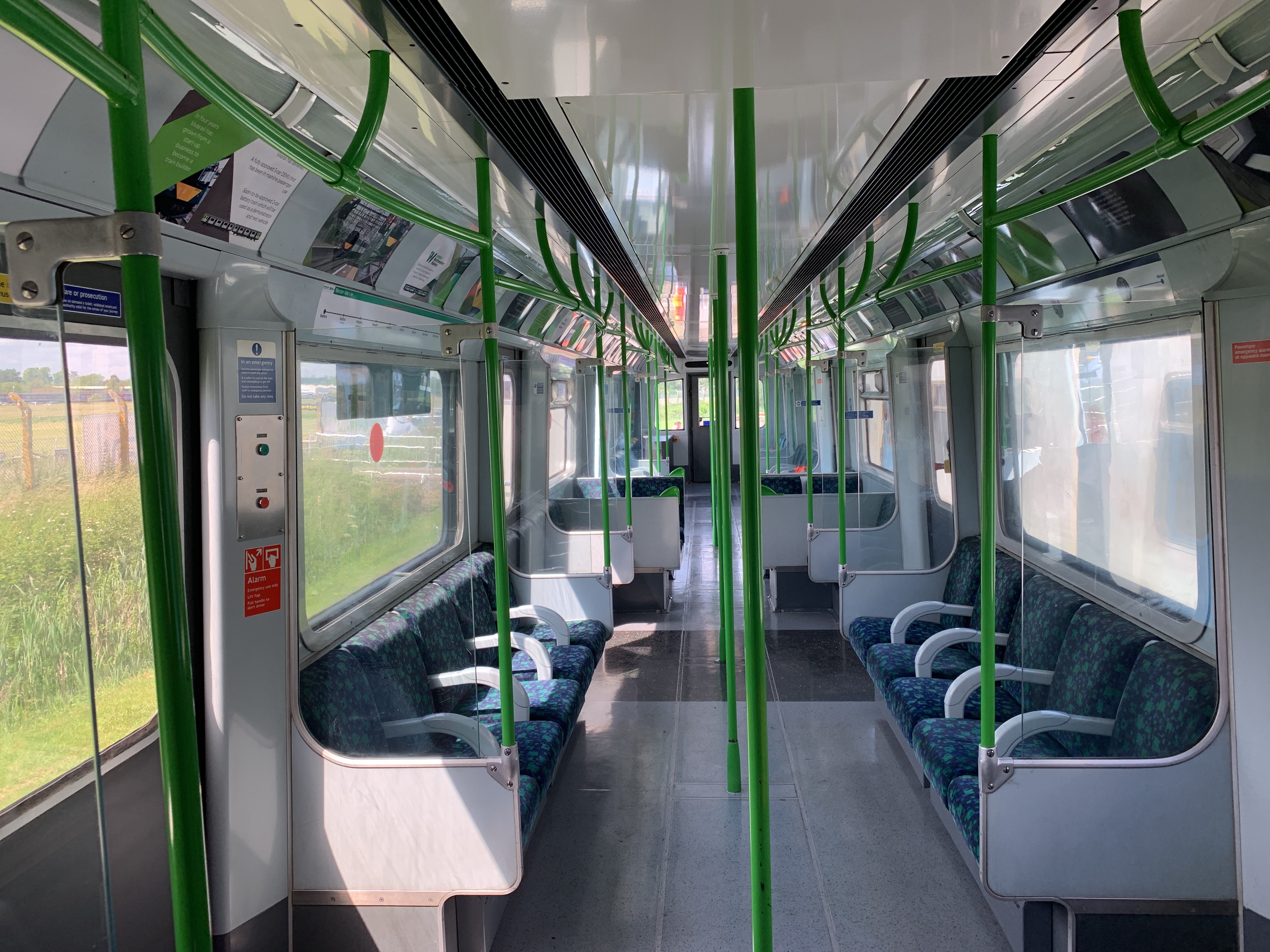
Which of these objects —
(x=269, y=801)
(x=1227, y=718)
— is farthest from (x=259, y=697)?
(x=1227, y=718)

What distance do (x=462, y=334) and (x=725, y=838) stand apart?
235 centimetres

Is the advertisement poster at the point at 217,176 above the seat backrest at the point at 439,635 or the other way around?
above

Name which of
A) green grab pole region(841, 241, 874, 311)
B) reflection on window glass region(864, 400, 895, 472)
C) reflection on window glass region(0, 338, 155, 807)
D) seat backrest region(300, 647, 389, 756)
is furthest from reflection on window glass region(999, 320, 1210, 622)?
reflection on window glass region(0, 338, 155, 807)

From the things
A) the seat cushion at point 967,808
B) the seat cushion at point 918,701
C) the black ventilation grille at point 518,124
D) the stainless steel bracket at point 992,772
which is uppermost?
the black ventilation grille at point 518,124

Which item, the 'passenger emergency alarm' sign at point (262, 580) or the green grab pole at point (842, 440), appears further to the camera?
the green grab pole at point (842, 440)

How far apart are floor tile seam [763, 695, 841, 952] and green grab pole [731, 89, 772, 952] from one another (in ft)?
3.41

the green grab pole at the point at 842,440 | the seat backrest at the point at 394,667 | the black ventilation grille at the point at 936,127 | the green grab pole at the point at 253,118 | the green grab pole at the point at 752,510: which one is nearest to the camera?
the green grab pole at the point at 253,118

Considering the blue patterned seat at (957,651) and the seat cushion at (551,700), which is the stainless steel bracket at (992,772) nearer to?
the seat cushion at (551,700)

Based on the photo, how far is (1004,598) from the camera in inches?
177

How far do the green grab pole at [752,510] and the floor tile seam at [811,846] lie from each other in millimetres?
1040

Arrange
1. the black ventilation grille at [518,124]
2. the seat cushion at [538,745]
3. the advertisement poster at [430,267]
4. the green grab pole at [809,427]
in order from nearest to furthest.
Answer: the black ventilation grille at [518,124] → the seat cushion at [538,745] → the advertisement poster at [430,267] → the green grab pole at [809,427]

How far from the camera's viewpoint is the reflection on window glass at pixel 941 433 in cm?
519

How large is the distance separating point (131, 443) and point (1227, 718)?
121 inches

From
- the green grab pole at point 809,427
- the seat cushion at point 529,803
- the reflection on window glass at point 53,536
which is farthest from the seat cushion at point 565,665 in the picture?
the reflection on window glass at point 53,536
